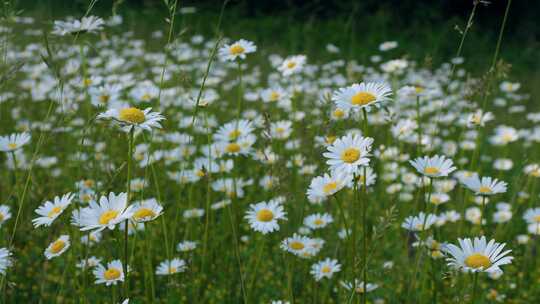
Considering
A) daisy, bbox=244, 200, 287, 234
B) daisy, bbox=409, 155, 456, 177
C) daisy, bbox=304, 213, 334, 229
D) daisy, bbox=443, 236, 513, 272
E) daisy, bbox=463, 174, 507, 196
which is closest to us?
daisy, bbox=443, 236, 513, 272

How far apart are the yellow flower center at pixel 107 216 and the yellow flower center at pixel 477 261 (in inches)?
35.3

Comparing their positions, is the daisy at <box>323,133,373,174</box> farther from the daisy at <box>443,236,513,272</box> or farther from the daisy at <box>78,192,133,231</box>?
the daisy at <box>78,192,133,231</box>

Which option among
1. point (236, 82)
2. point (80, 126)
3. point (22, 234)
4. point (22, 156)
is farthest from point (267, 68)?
point (22, 234)

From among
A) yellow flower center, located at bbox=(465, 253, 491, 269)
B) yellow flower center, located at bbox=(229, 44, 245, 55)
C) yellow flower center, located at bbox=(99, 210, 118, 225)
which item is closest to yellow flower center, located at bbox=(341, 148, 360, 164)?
yellow flower center, located at bbox=(465, 253, 491, 269)

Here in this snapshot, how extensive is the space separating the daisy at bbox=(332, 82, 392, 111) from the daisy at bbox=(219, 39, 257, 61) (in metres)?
0.78

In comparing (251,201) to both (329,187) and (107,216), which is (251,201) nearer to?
(329,187)

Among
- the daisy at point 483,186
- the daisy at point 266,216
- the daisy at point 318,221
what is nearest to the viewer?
the daisy at point 483,186

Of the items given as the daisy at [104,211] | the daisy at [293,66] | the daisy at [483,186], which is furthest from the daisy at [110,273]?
the daisy at [293,66]

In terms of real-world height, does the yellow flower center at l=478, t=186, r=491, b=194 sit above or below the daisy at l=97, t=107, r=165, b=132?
below

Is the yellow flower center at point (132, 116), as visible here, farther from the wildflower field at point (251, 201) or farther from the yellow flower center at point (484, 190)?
the yellow flower center at point (484, 190)

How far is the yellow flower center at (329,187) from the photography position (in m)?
1.65

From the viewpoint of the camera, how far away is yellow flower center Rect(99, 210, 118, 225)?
4.53 feet

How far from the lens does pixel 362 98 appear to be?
1.55m

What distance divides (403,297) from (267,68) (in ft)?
14.7
